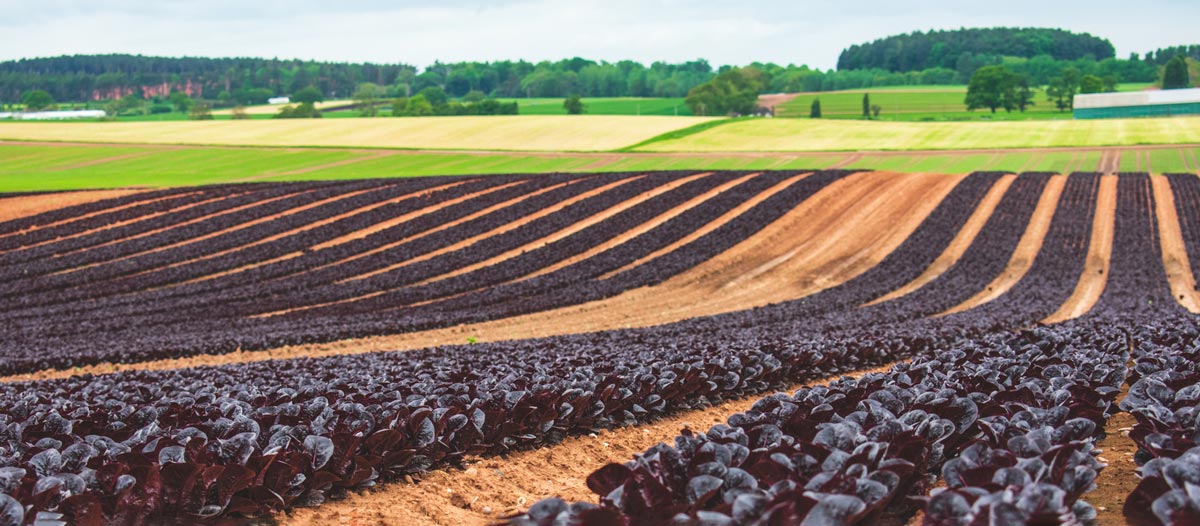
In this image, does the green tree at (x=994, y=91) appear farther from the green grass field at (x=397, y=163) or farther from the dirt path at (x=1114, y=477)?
the dirt path at (x=1114, y=477)

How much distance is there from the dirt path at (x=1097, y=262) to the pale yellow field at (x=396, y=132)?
48.3 meters

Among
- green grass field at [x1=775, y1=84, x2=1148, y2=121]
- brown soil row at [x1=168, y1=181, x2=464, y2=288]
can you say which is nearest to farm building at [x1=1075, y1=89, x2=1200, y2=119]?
green grass field at [x1=775, y1=84, x2=1148, y2=121]

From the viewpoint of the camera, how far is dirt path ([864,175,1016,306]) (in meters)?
40.8

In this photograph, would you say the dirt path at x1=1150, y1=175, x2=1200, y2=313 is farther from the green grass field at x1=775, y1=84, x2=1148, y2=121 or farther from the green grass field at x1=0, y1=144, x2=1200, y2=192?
the green grass field at x1=775, y1=84, x2=1148, y2=121

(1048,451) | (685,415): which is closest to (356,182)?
(685,415)

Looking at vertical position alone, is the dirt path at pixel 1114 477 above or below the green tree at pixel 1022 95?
below

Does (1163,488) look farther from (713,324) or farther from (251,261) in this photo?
(251,261)

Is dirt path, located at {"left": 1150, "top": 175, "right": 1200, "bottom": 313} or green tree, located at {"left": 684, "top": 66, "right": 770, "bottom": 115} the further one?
green tree, located at {"left": 684, "top": 66, "right": 770, "bottom": 115}

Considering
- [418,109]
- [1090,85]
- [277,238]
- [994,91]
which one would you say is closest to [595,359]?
[277,238]

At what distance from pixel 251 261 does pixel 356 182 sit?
23767mm

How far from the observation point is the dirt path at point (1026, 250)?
124 ft

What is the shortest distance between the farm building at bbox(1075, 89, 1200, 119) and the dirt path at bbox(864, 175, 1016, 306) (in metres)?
76.2

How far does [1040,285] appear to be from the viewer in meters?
40.0

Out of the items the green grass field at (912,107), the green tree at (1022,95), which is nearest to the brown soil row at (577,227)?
the green grass field at (912,107)
